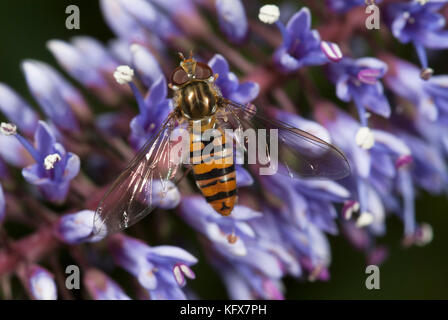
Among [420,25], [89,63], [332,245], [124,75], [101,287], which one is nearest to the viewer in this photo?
[124,75]

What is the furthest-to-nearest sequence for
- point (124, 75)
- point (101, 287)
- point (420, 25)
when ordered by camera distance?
point (420, 25)
point (101, 287)
point (124, 75)

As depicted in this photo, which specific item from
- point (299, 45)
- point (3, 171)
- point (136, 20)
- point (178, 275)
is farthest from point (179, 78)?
point (3, 171)

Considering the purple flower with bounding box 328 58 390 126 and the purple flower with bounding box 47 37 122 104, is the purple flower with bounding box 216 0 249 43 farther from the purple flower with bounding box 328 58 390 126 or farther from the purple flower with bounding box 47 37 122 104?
the purple flower with bounding box 47 37 122 104

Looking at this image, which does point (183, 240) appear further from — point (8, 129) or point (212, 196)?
point (8, 129)

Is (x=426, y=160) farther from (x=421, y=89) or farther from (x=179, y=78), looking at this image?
(x=179, y=78)
